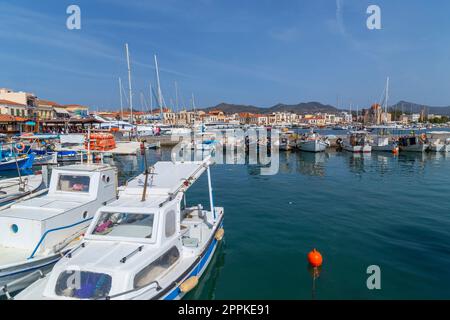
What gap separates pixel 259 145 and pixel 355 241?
4714 cm

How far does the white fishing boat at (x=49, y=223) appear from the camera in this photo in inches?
377

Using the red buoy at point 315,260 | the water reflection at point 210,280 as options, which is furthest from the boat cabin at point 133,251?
the red buoy at point 315,260

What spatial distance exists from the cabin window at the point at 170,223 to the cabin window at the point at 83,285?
2272 millimetres

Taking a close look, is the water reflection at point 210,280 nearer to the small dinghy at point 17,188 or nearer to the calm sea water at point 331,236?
the calm sea water at point 331,236

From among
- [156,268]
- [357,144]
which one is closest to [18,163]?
[156,268]

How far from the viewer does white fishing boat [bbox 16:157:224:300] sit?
7.15 metres

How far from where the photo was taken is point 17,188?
18375mm

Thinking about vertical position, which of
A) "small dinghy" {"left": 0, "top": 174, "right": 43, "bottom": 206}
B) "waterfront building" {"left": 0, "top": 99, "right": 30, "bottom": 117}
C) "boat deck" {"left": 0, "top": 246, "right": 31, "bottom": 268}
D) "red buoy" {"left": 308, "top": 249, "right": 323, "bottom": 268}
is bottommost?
"red buoy" {"left": 308, "top": 249, "right": 323, "bottom": 268}

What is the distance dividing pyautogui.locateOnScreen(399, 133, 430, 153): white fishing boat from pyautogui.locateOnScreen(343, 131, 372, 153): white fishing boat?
6.09m

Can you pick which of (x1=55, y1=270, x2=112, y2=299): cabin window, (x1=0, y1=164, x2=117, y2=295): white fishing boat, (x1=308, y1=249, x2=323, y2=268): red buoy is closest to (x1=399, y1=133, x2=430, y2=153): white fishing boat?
(x1=308, y1=249, x2=323, y2=268): red buoy

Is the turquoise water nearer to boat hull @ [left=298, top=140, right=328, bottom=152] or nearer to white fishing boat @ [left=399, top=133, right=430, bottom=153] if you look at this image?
boat hull @ [left=298, top=140, right=328, bottom=152]

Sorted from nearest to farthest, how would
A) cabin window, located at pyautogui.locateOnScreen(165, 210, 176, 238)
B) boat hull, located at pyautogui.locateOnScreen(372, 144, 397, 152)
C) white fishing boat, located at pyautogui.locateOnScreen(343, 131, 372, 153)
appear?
cabin window, located at pyautogui.locateOnScreen(165, 210, 176, 238), white fishing boat, located at pyautogui.locateOnScreen(343, 131, 372, 153), boat hull, located at pyautogui.locateOnScreen(372, 144, 397, 152)
